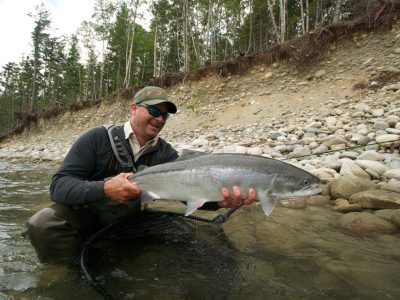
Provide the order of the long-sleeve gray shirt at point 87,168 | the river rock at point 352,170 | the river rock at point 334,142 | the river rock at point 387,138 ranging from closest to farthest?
the long-sleeve gray shirt at point 87,168, the river rock at point 352,170, the river rock at point 387,138, the river rock at point 334,142

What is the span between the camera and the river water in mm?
2908

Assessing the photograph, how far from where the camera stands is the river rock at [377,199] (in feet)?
16.5

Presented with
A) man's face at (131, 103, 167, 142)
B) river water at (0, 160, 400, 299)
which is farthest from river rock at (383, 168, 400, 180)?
man's face at (131, 103, 167, 142)

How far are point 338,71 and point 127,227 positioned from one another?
13775 millimetres

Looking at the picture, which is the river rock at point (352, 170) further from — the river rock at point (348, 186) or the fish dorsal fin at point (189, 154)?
the fish dorsal fin at point (189, 154)

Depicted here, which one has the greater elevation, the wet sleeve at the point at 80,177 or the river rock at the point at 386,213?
the wet sleeve at the point at 80,177

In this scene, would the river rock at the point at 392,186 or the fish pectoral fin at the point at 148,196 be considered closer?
the fish pectoral fin at the point at 148,196

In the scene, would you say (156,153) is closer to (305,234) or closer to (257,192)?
(257,192)

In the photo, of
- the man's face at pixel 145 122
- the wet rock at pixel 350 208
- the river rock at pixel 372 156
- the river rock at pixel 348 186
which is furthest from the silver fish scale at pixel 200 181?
the river rock at pixel 372 156

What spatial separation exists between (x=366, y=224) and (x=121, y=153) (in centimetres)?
343

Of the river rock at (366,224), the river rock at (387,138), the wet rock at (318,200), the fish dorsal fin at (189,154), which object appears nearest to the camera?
the fish dorsal fin at (189,154)

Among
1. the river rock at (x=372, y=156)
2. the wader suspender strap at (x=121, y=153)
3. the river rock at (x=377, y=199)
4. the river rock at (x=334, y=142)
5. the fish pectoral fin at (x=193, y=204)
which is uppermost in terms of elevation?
the wader suspender strap at (x=121, y=153)

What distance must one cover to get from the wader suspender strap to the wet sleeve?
137 millimetres

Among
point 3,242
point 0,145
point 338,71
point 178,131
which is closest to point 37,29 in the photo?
point 0,145
